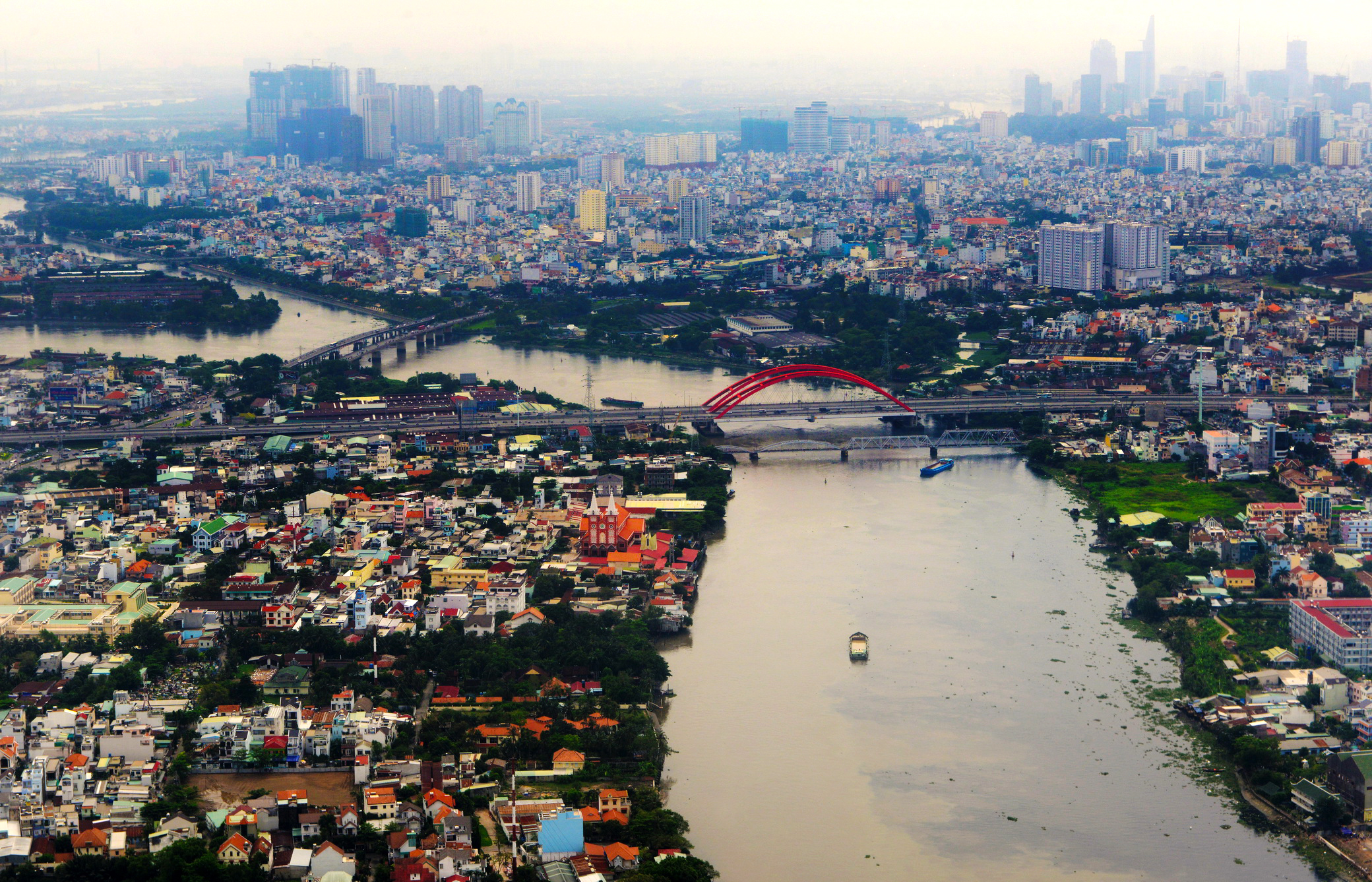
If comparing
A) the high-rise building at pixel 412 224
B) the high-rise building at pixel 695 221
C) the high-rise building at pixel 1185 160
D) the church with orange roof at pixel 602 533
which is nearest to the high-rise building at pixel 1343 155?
the high-rise building at pixel 1185 160

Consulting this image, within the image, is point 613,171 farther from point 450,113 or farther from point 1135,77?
point 1135,77

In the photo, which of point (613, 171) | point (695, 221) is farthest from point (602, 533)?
point (613, 171)

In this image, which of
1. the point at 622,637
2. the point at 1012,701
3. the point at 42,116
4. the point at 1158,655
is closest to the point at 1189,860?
the point at 1012,701

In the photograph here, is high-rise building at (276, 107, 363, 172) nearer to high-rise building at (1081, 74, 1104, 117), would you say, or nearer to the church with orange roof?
high-rise building at (1081, 74, 1104, 117)

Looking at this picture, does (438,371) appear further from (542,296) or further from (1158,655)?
(1158,655)

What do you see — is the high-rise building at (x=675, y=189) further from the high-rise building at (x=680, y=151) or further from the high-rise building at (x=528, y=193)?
Result: the high-rise building at (x=680, y=151)
